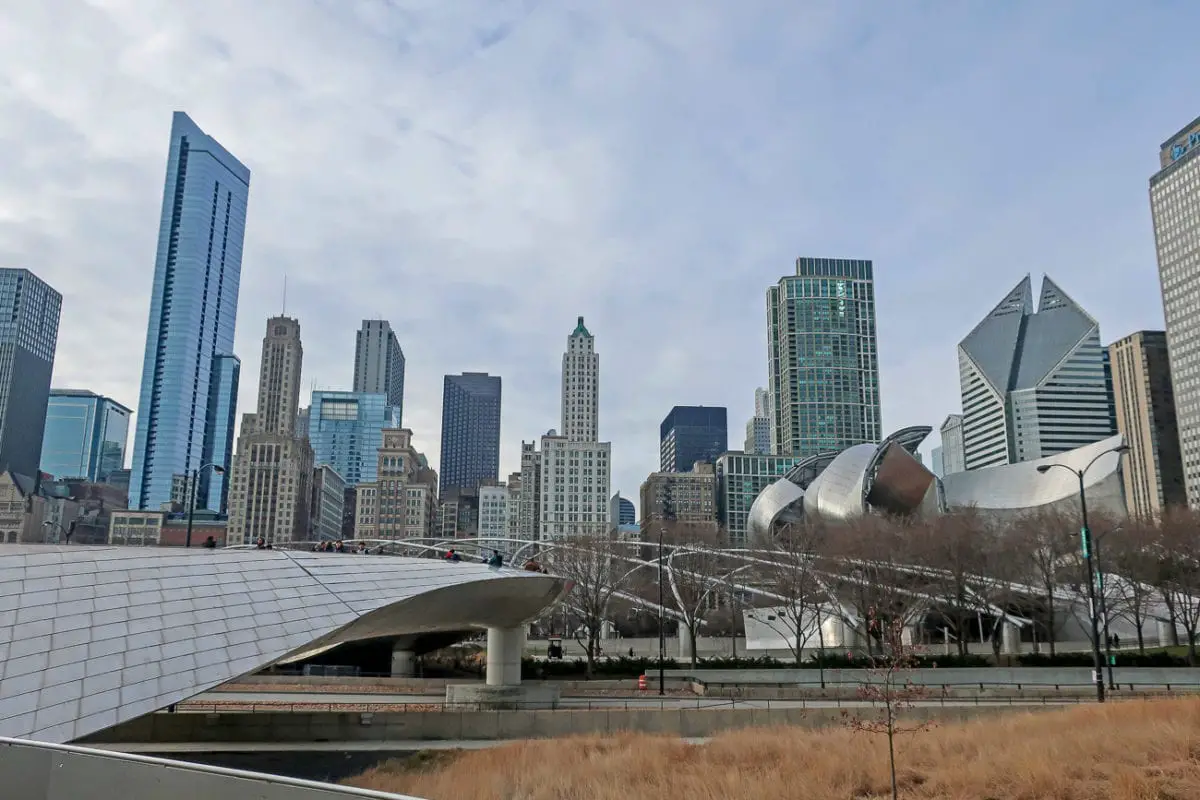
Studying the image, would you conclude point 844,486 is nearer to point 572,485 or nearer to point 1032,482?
point 1032,482

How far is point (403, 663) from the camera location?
173 ft

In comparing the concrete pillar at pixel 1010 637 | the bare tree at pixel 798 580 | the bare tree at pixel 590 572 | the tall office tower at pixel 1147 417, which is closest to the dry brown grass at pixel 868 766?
the bare tree at pixel 798 580

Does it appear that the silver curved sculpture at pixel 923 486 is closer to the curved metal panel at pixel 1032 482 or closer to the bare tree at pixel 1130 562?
the curved metal panel at pixel 1032 482

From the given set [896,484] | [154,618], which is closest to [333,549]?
[154,618]

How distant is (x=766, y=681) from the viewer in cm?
4166

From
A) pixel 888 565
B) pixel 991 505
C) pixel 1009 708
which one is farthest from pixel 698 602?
pixel 991 505

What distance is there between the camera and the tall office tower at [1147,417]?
183 metres

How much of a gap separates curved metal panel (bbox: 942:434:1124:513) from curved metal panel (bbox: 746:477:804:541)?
17365mm

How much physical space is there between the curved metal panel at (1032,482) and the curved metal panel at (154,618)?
74744 mm

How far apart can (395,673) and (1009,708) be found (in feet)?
117

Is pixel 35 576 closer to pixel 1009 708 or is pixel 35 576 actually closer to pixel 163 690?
pixel 163 690

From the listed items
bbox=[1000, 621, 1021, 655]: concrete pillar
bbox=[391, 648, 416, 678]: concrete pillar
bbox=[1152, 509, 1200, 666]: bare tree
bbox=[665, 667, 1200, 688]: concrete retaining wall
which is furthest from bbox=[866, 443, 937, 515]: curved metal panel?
bbox=[391, 648, 416, 678]: concrete pillar

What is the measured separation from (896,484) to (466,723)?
71.0m

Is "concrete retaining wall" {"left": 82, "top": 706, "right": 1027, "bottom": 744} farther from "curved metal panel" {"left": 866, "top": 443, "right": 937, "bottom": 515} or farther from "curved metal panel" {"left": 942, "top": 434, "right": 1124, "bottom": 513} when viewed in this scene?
"curved metal panel" {"left": 942, "top": 434, "right": 1124, "bottom": 513}
